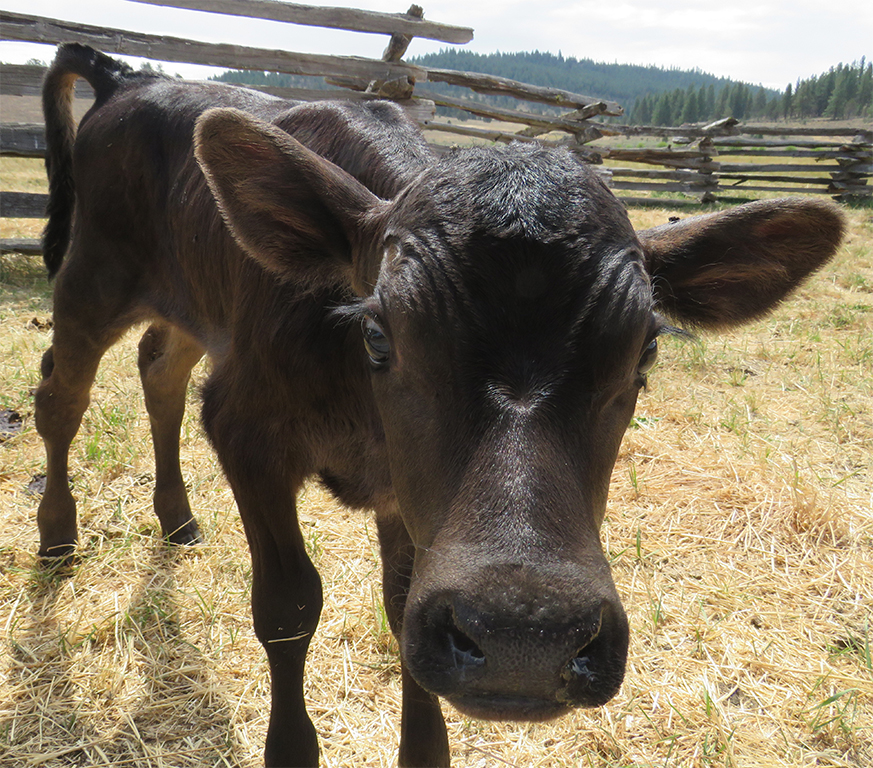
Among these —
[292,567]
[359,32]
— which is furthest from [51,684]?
[359,32]

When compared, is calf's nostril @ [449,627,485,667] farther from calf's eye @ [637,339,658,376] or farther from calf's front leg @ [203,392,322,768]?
calf's front leg @ [203,392,322,768]

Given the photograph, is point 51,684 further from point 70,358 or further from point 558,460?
point 558,460

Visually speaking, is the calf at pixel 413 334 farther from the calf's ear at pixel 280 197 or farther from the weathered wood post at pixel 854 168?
the weathered wood post at pixel 854 168

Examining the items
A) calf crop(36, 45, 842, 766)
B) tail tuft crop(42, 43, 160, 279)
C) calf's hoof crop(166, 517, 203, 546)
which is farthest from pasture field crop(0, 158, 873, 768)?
tail tuft crop(42, 43, 160, 279)

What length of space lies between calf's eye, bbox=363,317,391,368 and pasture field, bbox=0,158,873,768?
143 cm

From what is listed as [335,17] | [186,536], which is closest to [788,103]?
[335,17]

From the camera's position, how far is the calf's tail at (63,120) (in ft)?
12.7

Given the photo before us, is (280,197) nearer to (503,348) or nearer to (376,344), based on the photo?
(376,344)

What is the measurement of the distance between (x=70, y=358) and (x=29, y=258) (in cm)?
778

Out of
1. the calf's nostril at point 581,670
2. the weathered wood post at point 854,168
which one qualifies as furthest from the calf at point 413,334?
the weathered wood post at point 854,168

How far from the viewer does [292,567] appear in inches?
100

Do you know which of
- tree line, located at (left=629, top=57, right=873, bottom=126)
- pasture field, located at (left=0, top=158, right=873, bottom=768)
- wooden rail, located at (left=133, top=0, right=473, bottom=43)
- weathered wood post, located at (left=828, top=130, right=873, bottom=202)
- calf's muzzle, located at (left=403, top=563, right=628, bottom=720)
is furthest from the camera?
tree line, located at (left=629, top=57, right=873, bottom=126)

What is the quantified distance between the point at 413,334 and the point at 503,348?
0.77 ft

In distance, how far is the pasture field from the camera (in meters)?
2.70
